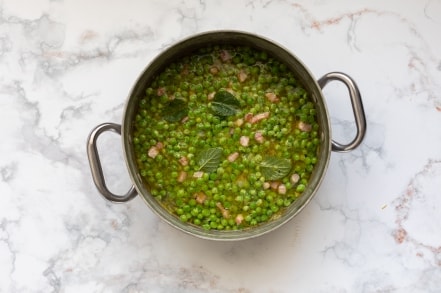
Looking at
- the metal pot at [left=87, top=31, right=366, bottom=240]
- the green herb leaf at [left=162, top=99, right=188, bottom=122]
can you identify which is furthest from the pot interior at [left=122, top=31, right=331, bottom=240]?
the green herb leaf at [left=162, top=99, right=188, bottom=122]

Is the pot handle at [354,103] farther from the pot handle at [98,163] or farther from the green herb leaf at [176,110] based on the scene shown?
the pot handle at [98,163]

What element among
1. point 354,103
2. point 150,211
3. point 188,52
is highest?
point 188,52

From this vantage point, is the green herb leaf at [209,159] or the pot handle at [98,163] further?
the green herb leaf at [209,159]

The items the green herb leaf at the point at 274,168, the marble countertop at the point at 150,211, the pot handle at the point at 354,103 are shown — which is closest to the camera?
the pot handle at the point at 354,103

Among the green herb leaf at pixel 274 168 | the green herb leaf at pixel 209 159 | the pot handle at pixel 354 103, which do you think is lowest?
the green herb leaf at pixel 274 168

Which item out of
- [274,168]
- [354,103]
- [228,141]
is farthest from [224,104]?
[354,103]

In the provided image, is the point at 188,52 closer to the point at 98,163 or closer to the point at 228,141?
the point at 228,141

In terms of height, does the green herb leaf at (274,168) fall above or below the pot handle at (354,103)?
below

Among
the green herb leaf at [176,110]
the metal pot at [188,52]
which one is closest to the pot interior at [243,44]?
the metal pot at [188,52]
